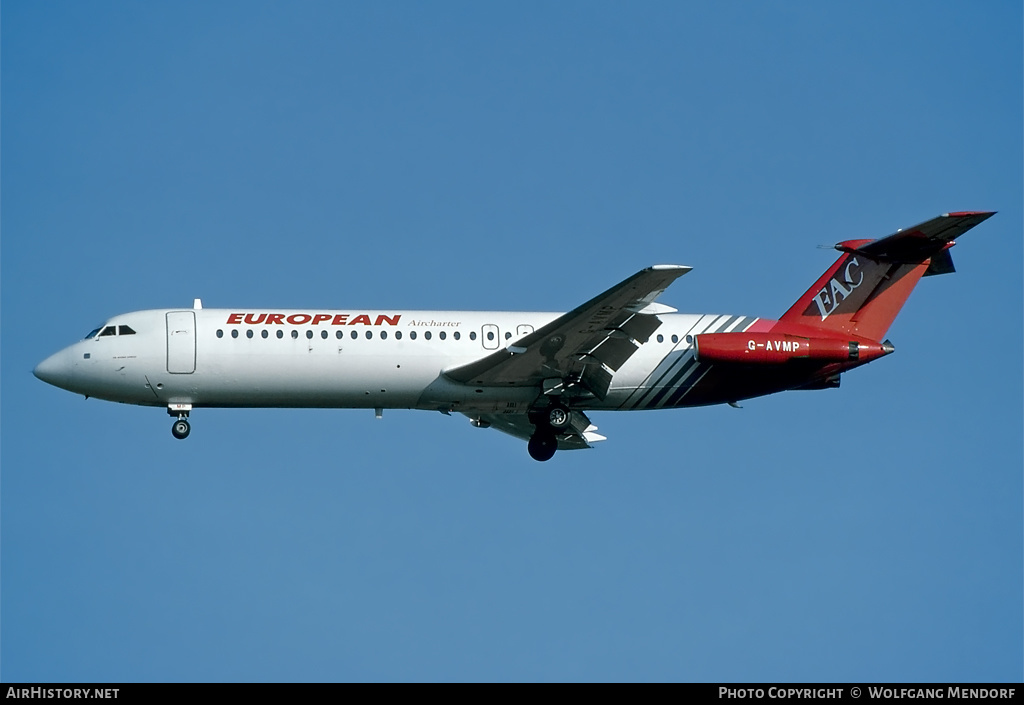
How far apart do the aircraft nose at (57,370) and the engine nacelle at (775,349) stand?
17.3m

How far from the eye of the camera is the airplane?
39562mm

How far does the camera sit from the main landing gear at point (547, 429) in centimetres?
4178

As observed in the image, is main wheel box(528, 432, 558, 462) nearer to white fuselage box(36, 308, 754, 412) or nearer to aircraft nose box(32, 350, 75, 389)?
white fuselage box(36, 308, 754, 412)

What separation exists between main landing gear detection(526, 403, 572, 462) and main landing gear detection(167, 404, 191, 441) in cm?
985

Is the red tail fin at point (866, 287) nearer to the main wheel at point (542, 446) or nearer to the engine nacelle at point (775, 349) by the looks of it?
the engine nacelle at point (775, 349)

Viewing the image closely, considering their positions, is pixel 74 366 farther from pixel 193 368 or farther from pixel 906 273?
pixel 906 273

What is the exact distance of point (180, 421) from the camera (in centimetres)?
4019

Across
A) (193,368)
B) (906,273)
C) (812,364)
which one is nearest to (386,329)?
(193,368)

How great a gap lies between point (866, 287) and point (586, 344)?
349 inches

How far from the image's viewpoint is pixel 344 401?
132 ft

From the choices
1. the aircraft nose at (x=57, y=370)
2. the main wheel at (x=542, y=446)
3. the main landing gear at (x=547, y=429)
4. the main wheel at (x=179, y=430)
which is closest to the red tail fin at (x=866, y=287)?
the main landing gear at (x=547, y=429)

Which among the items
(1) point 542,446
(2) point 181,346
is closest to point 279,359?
(2) point 181,346

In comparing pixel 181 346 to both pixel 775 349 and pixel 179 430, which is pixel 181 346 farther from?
pixel 775 349
